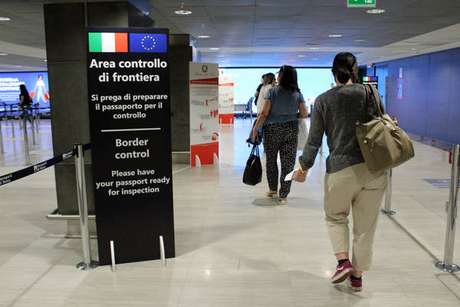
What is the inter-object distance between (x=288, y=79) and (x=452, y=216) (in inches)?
90.0

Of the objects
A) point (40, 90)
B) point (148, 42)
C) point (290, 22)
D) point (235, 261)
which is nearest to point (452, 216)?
point (235, 261)

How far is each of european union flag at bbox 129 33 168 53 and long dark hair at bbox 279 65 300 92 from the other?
1.94 m

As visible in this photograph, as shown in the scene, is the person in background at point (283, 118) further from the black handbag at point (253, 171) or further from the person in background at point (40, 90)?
the person in background at point (40, 90)

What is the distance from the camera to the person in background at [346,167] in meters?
2.71

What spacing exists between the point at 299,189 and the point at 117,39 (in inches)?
142

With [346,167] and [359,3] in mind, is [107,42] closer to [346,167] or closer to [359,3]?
[346,167]

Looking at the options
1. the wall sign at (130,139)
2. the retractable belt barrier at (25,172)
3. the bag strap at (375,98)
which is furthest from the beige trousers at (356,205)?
the retractable belt barrier at (25,172)

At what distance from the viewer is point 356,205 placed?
9.18 feet

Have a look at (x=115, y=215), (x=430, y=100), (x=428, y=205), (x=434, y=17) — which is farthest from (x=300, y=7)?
(x=430, y=100)

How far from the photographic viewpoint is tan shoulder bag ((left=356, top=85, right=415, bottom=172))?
2.57 metres

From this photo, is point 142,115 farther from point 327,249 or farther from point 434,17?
point 434,17

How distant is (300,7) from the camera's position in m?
6.12

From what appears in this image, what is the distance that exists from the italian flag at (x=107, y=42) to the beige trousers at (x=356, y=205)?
1747 millimetres

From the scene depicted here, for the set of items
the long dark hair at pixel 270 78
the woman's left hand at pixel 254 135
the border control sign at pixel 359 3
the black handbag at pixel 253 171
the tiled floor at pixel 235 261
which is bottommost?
the tiled floor at pixel 235 261
